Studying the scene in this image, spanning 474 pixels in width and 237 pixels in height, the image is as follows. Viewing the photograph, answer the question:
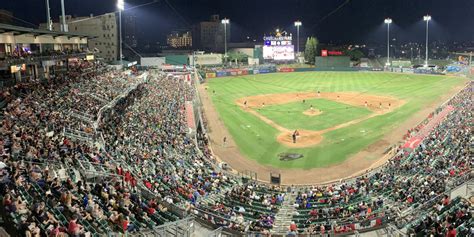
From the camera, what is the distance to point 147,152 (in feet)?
81.2

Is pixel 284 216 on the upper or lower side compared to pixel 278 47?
lower

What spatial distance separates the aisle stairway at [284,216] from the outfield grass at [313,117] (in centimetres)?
2122

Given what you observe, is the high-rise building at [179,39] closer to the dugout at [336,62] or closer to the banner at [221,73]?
the dugout at [336,62]

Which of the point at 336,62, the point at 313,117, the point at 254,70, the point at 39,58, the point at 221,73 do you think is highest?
the point at 39,58

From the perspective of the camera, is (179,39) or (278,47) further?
(179,39)

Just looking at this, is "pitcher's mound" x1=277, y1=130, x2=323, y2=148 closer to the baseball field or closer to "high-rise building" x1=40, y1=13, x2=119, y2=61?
the baseball field

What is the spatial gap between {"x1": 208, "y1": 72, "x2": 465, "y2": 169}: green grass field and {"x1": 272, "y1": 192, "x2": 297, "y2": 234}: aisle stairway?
9294 millimetres

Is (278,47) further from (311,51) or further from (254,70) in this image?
(311,51)

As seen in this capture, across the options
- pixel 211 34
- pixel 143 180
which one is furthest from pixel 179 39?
pixel 143 180

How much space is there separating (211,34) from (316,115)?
13550 centimetres

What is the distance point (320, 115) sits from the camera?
156ft

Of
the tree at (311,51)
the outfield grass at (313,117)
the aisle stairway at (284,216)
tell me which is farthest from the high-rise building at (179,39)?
the aisle stairway at (284,216)

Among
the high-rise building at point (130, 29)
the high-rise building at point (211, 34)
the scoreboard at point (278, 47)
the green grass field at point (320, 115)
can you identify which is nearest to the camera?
the green grass field at point (320, 115)

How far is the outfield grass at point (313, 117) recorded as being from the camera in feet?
142
